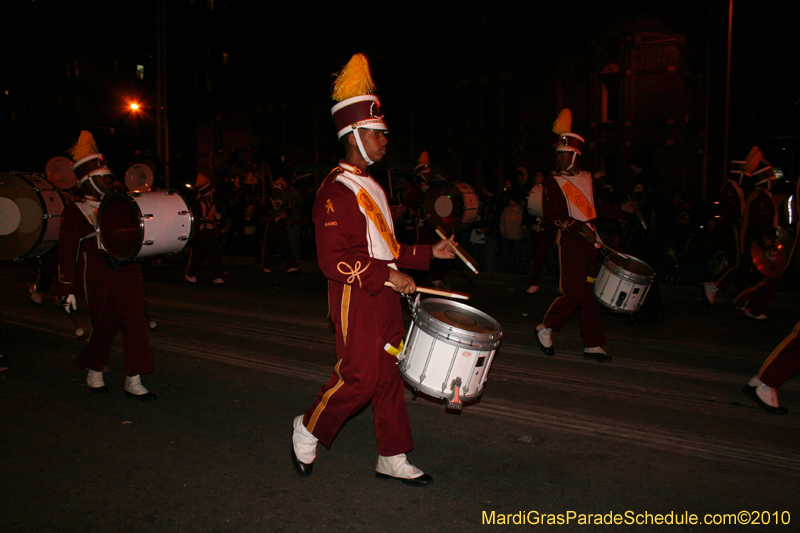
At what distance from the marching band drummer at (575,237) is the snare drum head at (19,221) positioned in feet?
17.0

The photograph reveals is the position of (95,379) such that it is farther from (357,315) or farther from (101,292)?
(357,315)

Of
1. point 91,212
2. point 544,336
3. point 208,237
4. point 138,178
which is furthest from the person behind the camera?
point 208,237

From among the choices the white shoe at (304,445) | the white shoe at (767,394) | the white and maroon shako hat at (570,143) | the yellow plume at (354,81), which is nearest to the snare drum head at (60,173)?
the white and maroon shako hat at (570,143)

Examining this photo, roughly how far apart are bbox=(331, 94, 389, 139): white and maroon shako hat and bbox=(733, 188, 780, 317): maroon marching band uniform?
23.7ft

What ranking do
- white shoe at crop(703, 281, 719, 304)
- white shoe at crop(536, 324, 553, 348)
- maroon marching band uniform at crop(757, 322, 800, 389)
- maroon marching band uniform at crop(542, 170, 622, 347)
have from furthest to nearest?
white shoe at crop(703, 281, 719, 304), white shoe at crop(536, 324, 553, 348), maroon marching band uniform at crop(542, 170, 622, 347), maroon marching band uniform at crop(757, 322, 800, 389)

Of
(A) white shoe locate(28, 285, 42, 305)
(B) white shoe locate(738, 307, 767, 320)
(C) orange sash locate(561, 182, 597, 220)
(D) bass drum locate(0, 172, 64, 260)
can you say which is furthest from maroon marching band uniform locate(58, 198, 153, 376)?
(B) white shoe locate(738, 307, 767, 320)

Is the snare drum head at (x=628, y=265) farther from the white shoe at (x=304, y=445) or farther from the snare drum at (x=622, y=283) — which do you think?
the white shoe at (x=304, y=445)

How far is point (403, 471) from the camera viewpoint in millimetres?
3883

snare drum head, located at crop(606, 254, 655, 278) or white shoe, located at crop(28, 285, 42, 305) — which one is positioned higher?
snare drum head, located at crop(606, 254, 655, 278)

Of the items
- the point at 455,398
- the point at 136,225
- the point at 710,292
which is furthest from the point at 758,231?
the point at 136,225

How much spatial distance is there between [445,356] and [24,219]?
5.39m

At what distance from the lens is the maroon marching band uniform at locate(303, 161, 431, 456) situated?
3.57 m

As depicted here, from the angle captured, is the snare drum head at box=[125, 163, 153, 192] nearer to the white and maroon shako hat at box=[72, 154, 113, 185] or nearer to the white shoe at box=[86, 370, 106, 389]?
the white and maroon shako hat at box=[72, 154, 113, 185]

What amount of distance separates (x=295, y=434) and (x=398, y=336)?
0.84m
